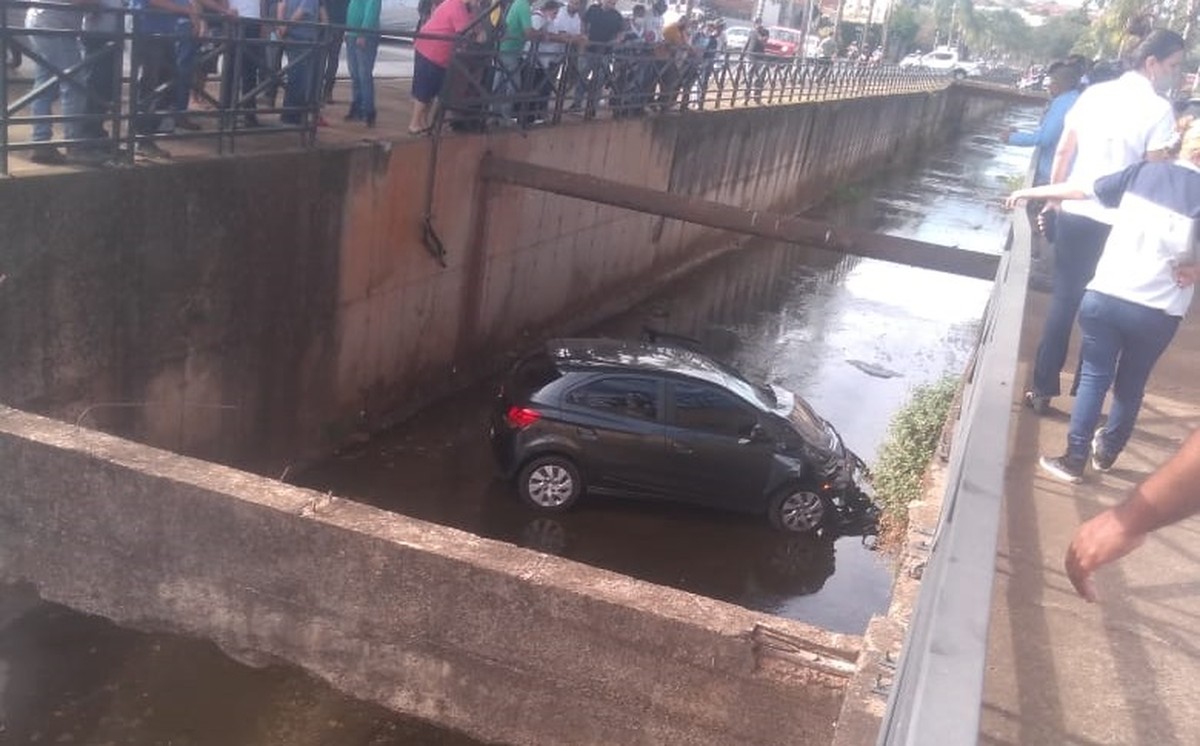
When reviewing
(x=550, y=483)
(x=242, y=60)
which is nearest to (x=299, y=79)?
(x=242, y=60)

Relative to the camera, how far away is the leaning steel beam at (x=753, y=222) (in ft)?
40.4

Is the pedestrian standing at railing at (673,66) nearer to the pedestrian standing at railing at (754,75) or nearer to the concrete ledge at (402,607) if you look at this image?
the pedestrian standing at railing at (754,75)

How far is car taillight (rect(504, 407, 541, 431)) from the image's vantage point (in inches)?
423

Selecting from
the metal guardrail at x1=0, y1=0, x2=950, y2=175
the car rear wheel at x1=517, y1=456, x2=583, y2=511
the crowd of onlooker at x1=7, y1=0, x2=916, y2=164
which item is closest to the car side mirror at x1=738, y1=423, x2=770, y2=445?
the car rear wheel at x1=517, y1=456, x2=583, y2=511

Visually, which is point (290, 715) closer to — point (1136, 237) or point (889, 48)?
point (1136, 237)

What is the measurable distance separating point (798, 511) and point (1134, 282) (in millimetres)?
6547

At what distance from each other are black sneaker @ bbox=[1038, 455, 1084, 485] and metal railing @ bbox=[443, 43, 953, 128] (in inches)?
343

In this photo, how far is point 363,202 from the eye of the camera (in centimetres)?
1160

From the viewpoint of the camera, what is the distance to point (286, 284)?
420 inches

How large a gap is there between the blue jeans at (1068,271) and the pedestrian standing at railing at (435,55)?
8059 mm

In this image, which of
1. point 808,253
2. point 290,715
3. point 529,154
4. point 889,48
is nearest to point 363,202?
point 529,154

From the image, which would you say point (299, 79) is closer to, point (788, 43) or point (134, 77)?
point (134, 77)

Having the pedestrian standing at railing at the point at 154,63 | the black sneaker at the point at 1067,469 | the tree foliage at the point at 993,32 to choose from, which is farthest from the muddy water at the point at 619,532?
the tree foliage at the point at 993,32

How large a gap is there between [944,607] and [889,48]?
8381 centimetres
